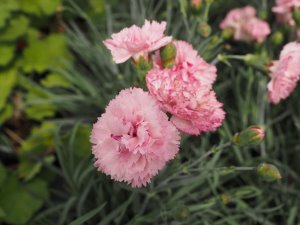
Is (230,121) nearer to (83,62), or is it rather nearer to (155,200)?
(155,200)

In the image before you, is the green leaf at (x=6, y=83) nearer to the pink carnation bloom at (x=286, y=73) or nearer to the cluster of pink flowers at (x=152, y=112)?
the cluster of pink flowers at (x=152, y=112)

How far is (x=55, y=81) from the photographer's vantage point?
4.69 feet

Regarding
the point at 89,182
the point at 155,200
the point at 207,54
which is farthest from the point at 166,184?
the point at 207,54

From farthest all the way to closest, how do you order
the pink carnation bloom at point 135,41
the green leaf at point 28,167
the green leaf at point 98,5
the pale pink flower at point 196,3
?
1. the green leaf at point 98,5
2. the green leaf at point 28,167
3. the pale pink flower at point 196,3
4. the pink carnation bloom at point 135,41

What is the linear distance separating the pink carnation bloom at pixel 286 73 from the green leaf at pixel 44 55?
75cm

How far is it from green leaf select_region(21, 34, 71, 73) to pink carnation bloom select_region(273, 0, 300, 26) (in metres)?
0.70

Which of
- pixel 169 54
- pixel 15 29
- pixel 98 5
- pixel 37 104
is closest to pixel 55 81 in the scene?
pixel 37 104

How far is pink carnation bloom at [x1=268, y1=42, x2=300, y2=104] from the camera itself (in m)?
0.93

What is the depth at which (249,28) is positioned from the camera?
4.12 feet

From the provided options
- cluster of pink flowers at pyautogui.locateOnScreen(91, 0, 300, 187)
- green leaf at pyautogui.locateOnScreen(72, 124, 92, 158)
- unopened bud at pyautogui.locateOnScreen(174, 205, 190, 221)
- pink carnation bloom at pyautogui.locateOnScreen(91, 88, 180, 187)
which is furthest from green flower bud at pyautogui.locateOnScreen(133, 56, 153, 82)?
green leaf at pyautogui.locateOnScreen(72, 124, 92, 158)

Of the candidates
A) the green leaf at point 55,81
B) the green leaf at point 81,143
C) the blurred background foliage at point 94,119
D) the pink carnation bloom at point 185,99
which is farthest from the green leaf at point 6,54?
the pink carnation bloom at point 185,99

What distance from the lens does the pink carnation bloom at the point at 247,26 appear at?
1.24 meters

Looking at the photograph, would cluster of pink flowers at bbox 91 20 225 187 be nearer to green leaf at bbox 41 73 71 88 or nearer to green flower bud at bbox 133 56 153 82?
green flower bud at bbox 133 56 153 82

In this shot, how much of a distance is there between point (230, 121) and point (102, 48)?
1.53ft
